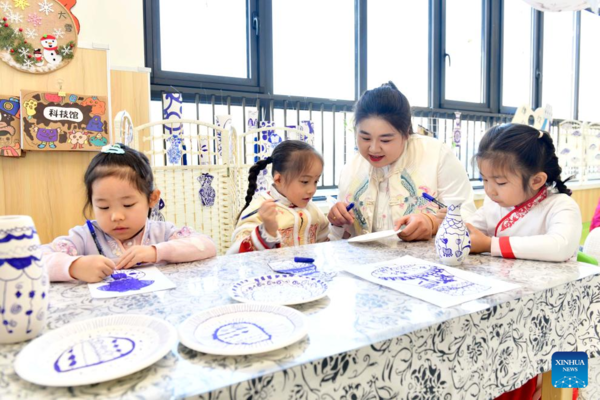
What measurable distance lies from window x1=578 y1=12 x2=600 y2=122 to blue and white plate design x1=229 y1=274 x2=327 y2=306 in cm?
636

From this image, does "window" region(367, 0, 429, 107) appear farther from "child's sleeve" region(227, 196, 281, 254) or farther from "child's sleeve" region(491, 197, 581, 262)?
"child's sleeve" region(491, 197, 581, 262)

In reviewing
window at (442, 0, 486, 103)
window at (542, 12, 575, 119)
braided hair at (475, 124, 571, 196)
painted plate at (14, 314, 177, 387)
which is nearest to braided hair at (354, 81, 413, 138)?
braided hair at (475, 124, 571, 196)

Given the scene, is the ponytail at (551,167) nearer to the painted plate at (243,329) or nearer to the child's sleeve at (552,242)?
the child's sleeve at (552,242)

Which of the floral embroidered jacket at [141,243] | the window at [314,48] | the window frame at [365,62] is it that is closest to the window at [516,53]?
the window frame at [365,62]

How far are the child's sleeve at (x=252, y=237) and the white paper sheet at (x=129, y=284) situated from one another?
0.41 metres

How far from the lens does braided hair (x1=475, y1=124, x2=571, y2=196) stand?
1.10 m

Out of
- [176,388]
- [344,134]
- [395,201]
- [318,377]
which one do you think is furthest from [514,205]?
[344,134]

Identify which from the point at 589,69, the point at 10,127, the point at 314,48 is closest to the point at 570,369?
the point at 10,127

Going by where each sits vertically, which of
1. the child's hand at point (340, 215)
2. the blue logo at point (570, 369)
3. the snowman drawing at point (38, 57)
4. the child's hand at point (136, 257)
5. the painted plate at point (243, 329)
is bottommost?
the blue logo at point (570, 369)

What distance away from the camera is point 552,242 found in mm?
979

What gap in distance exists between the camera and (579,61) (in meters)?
5.49

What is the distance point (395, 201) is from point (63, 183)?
154cm

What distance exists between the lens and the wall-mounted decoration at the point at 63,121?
5.90 feet

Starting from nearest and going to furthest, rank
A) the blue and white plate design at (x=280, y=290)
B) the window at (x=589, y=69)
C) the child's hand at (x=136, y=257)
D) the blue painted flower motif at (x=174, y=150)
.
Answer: the blue and white plate design at (x=280, y=290) → the child's hand at (x=136, y=257) → the blue painted flower motif at (x=174, y=150) → the window at (x=589, y=69)
